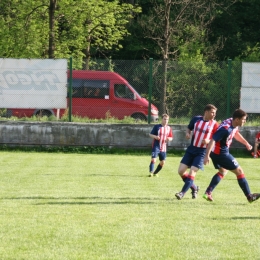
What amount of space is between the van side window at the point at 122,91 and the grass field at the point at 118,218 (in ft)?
26.7

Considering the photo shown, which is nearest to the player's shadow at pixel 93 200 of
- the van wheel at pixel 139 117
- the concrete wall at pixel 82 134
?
the concrete wall at pixel 82 134

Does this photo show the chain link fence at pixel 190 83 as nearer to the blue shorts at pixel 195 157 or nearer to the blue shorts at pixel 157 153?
the blue shorts at pixel 157 153

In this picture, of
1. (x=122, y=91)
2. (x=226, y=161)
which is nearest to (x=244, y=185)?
(x=226, y=161)

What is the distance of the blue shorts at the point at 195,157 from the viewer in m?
13.7

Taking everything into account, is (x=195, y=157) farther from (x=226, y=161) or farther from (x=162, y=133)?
(x=162, y=133)

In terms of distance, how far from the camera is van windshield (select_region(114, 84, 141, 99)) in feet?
87.7

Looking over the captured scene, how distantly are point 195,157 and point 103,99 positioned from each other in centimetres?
1420

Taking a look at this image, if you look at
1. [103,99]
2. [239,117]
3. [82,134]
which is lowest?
[82,134]

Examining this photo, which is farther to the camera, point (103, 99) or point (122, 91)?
point (103, 99)

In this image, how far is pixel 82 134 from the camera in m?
26.3

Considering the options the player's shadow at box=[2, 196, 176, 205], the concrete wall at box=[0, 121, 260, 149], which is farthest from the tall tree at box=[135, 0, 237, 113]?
the player's shadow at box=[2, 196, 176, 205]

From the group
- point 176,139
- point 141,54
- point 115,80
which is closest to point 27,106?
point 115,80

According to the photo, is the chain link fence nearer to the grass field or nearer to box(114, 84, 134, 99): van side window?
box(114, 84, 134, 99): van side window

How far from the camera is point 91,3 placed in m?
36.9
